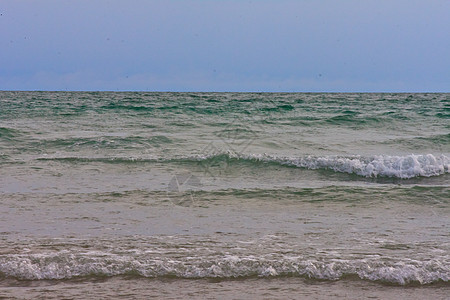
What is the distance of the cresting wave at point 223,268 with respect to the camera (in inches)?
169

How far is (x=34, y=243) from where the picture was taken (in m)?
5.06

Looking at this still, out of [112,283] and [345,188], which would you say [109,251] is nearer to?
[112,283]

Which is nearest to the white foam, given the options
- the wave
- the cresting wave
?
the wave

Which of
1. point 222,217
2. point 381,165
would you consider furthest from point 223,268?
point 381,165

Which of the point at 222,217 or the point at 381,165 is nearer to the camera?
the point at 222,217

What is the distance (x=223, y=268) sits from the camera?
4.41m

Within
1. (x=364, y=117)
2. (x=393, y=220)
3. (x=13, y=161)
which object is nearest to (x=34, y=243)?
(x=393, y=220)

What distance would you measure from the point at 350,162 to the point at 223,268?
242 inches

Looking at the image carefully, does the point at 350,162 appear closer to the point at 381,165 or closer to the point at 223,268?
the point at 381,165

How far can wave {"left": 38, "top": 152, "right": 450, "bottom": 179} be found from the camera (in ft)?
31.3

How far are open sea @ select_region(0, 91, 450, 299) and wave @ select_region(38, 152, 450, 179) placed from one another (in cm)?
3

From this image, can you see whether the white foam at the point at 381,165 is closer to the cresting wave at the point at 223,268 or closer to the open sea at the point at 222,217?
the open sea at the point at 222,217

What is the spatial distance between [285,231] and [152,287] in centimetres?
198

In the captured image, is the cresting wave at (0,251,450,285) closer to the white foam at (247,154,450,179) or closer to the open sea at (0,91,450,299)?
the open sea at (0,91,450,299)
